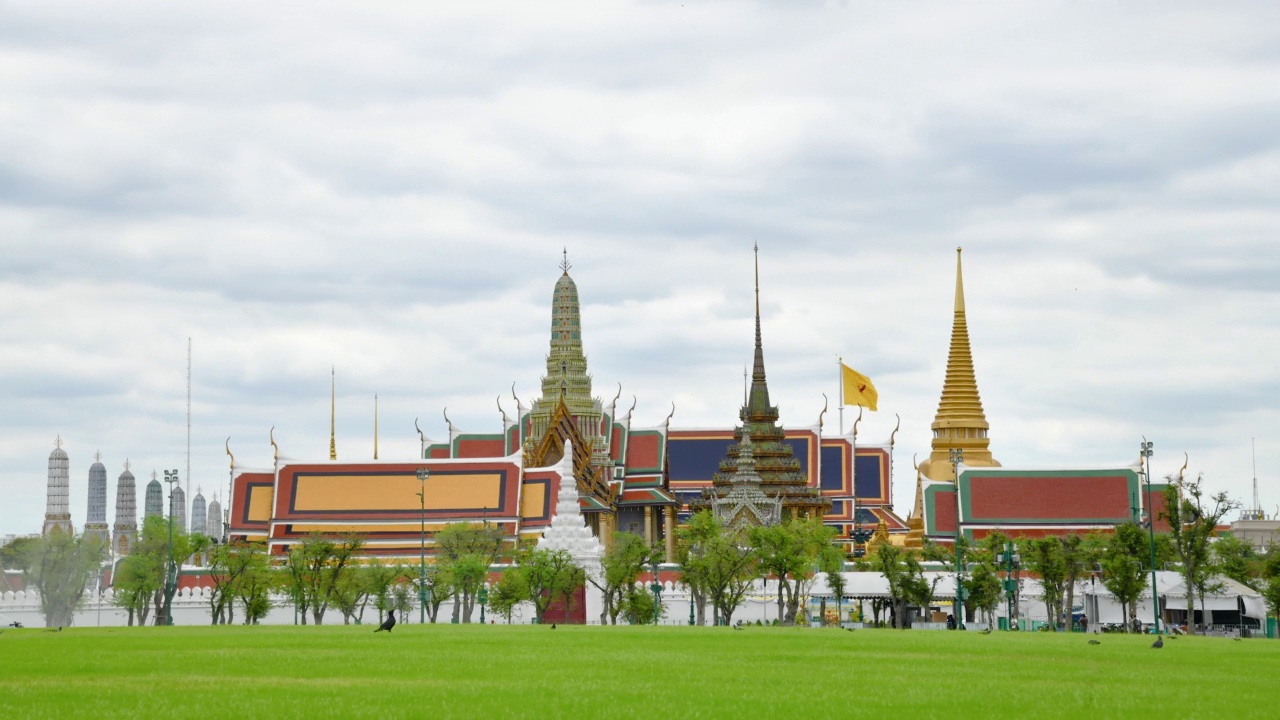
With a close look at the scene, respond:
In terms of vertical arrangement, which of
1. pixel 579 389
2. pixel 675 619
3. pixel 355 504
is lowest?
pixel 675 619

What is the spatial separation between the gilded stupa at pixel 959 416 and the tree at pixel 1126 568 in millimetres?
49195

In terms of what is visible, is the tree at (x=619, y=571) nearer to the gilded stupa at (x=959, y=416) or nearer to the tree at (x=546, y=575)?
the tree at (x=546, y=575)

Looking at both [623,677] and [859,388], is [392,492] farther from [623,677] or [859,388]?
[623,677]

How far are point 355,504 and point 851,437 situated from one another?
42.2m

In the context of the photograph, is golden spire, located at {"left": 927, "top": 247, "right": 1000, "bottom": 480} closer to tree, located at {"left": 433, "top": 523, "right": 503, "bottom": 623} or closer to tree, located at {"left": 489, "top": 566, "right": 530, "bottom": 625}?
tree, located at {"left": 433, "top": 523, "right": 503, "bottom": 623}

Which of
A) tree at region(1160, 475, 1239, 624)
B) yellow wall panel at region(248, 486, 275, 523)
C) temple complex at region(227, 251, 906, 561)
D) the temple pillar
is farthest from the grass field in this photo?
the temple pillar

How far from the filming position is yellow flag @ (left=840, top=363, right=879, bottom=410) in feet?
441

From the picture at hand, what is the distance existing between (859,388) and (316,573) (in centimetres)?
6698

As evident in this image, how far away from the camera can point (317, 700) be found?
25.8m

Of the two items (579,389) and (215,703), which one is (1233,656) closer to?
(215,703)

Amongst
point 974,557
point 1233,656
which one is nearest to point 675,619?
point 974,557

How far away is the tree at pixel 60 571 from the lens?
82062mm

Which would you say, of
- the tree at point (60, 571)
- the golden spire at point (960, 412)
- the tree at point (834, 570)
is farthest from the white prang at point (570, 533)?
the golden spire at point (960, 412)

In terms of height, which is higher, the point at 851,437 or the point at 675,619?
the point at 851,437
